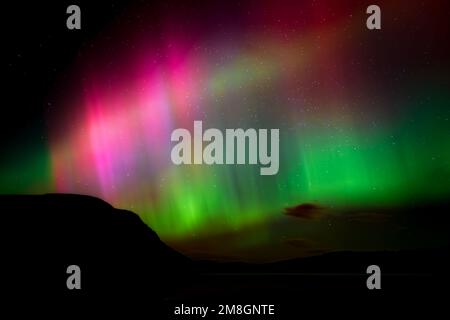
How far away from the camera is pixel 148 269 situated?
3006 millimetres

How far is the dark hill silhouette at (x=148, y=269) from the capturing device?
9.72 feet

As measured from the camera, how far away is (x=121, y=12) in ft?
9.89

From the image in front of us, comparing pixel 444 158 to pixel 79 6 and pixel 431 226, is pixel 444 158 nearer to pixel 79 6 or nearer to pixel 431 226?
pixel 431 226

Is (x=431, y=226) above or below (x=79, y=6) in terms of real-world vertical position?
below

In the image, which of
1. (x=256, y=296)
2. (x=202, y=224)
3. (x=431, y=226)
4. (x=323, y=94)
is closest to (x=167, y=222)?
(x=202, y=224)

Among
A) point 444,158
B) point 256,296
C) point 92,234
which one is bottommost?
point 256,296

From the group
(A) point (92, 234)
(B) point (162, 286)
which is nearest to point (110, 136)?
(A) point (92, 234)

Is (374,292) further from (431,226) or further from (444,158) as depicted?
(444,158)

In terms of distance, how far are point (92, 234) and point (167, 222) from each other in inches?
15.3

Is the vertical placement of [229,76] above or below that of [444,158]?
above

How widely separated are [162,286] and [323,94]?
1.29 metres

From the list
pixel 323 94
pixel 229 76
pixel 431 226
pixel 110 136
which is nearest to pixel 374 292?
pixel 431 226

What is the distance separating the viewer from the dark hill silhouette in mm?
2963

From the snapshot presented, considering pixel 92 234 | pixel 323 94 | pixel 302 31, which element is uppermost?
pixel 302 31
